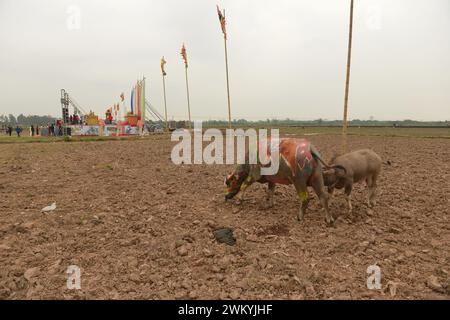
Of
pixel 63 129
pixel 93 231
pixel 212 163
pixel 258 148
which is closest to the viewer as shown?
pixel 93 231

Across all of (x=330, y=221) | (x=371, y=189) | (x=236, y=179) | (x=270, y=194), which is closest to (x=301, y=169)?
(x=330, y=221)

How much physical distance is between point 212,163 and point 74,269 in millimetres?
10746

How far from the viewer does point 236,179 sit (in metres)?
8.20

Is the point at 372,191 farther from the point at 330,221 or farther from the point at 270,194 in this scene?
the point at 270,194

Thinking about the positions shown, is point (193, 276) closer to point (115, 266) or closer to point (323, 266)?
point (115, 266)

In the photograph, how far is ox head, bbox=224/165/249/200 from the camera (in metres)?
8.05

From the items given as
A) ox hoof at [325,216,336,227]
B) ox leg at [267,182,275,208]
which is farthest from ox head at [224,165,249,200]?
ox hoof at [325,216,336,227]

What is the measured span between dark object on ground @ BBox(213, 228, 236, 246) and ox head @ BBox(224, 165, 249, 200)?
6.78 ft

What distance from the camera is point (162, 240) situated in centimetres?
590

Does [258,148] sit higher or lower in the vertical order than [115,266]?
higher

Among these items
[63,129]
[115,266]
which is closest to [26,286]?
[115,266]

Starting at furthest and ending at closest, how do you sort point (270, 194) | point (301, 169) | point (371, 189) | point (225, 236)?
point (270, 194) < point (371, 189) < point (301, 169) < point (225, 236)

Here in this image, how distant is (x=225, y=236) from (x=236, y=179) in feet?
8.02

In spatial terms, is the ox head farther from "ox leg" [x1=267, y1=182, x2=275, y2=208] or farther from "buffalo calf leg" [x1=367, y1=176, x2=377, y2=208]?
"buffalo calf leg" [x1=367, y1=176, x2=377, y2=208]
